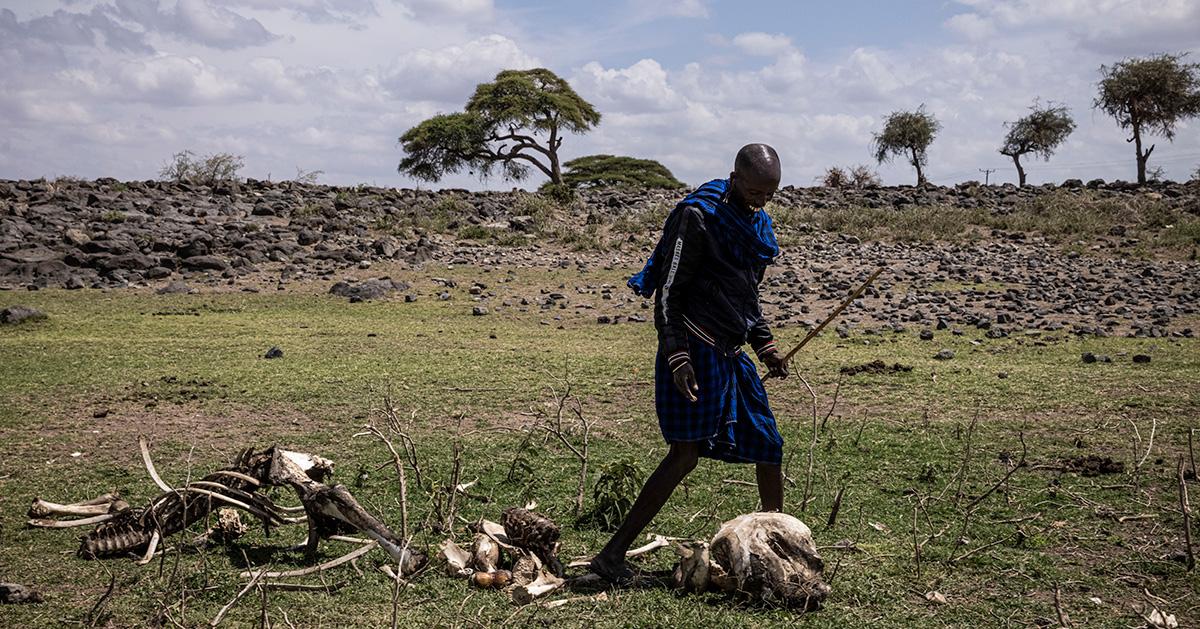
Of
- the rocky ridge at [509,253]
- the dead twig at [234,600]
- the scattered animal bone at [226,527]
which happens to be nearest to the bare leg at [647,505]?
the dead twig at [234,600]

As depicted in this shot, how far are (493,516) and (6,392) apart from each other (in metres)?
4.94

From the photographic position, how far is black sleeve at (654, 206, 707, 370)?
4.20m

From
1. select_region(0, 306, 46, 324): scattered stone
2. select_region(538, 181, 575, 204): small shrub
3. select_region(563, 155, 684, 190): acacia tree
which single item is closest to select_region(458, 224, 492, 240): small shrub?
select_region(538, 181, 575, 204): small shrub

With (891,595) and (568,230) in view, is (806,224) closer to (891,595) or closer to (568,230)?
(568,230)

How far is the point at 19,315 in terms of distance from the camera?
478 inches

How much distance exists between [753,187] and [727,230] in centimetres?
20

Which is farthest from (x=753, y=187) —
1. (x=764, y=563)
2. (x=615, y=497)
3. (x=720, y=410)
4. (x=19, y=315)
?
(x=19, y=315)

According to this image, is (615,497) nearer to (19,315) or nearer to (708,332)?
(708,332)

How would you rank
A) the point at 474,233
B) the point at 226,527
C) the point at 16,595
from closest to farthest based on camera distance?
the point at 16,595
the point at 226,527
the point at 474,233

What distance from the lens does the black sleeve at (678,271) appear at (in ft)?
13.8

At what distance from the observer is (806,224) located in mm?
19234

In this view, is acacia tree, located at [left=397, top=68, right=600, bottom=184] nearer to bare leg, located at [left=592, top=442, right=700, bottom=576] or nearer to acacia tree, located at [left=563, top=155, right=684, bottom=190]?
acacia tree, located at [left=563, top=155, right=684, bottom=190]

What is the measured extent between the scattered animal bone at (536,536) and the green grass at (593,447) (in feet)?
0.99

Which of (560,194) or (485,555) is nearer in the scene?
(485,555)
